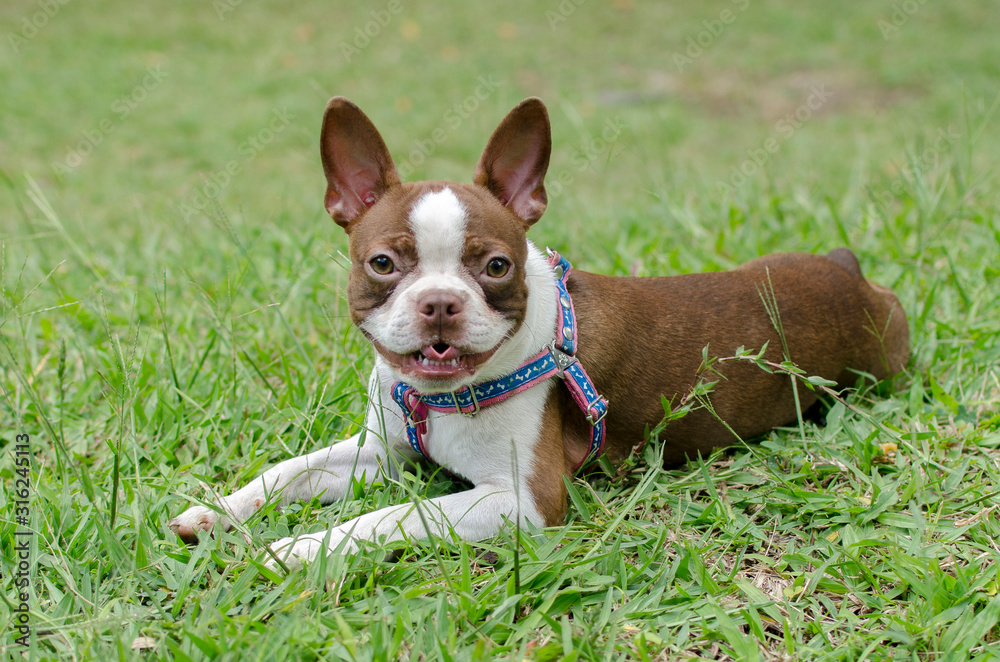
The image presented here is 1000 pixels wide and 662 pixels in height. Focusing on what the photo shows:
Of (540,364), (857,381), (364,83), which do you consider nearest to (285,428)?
(540,364)

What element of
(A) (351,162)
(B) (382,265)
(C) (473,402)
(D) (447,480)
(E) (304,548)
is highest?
(A) (351,162)

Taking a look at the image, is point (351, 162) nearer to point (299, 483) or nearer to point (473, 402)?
point (473, 402)

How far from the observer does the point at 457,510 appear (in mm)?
2826

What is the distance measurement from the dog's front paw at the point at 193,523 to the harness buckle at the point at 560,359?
133cm

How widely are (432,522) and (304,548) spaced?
0.44 metres

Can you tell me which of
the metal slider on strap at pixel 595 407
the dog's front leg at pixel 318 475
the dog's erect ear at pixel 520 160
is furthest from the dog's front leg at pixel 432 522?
the dog's erect ear at pixel 520 160

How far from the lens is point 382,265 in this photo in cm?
281

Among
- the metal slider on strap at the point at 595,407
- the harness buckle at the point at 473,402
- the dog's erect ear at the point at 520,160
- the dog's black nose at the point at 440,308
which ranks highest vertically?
the dog's erect ear at the point at 520,160

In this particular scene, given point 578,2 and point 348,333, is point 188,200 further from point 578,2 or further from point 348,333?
point 578,2

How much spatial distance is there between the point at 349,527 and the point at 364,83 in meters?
10.5

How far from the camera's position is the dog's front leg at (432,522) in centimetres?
269

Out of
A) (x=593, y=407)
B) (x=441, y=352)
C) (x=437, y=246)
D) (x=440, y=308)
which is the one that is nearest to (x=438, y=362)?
(x=441, y=352)

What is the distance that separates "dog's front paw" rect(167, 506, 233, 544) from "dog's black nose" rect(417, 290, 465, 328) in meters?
1.07

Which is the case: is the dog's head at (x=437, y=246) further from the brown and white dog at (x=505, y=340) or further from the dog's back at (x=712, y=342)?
the dog's back at (x=712, y=342)
